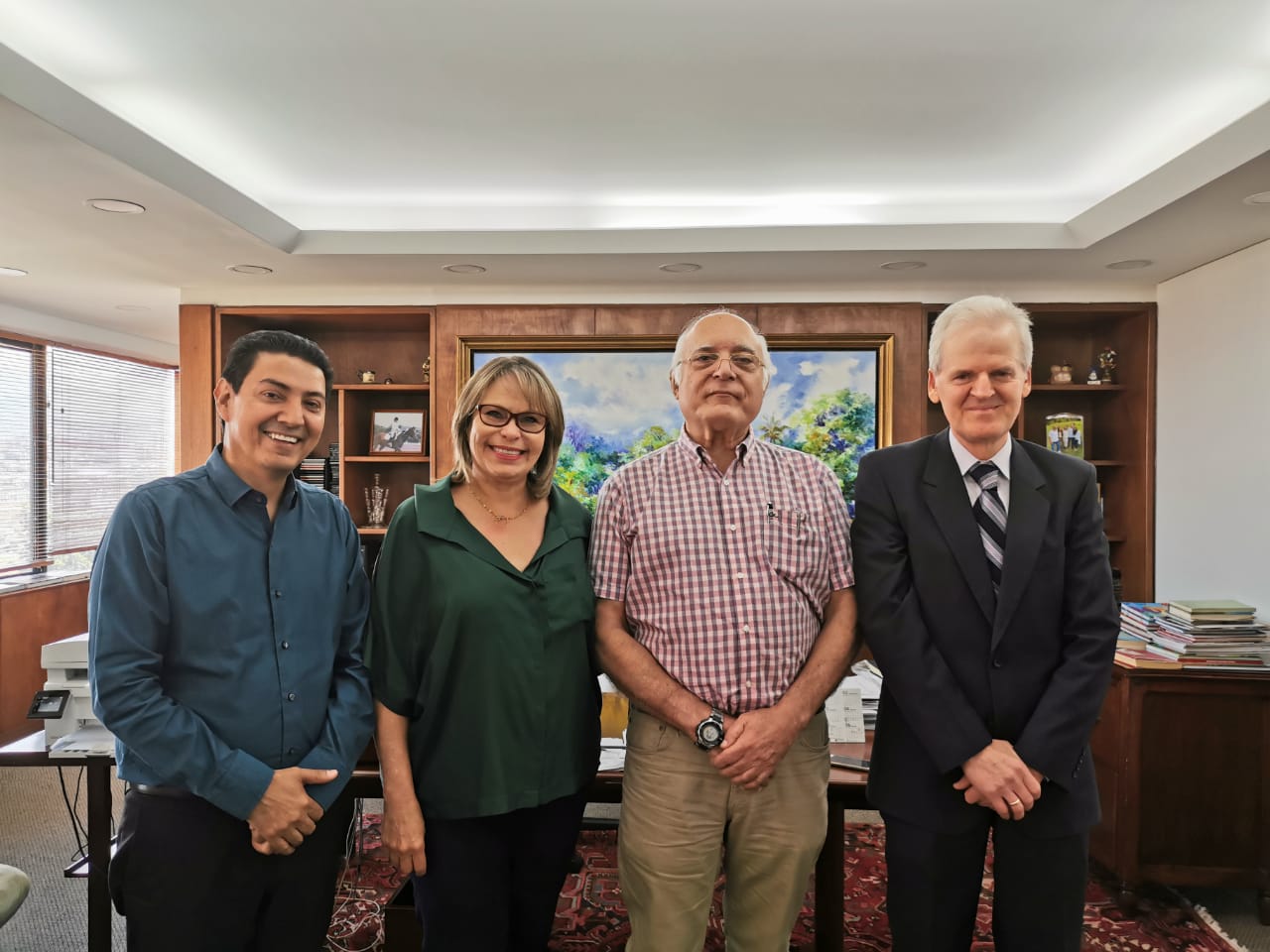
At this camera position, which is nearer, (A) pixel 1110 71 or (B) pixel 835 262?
(A) pixel 1110 71

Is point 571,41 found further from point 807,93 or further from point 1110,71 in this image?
point 1110,71

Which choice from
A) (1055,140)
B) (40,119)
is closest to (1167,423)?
(1055,140)

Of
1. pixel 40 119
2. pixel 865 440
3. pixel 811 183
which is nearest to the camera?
pixel 40 119

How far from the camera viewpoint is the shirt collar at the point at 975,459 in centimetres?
164

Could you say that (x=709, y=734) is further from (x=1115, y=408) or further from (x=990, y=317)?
(x=1115, y=408)

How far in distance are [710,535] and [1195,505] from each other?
3406 mm

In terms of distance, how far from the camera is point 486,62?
8.39ft

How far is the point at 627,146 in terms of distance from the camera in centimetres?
325

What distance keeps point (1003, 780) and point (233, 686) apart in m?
1.46

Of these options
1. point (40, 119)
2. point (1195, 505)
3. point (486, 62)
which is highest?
point (486, 62)

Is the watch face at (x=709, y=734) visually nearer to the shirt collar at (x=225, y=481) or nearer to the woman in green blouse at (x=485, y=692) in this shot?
the woman in green blouse at (x=485, y=692)

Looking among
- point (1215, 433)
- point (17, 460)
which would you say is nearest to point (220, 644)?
point (1215, 433)

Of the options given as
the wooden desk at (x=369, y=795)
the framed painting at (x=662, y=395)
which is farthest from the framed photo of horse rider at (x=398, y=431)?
the wooden desk at (x=369, y=795)

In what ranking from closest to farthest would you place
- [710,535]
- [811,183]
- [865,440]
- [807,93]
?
1. [710,535]
2. [807,93]
3. [811,183]
4. [865,440]
